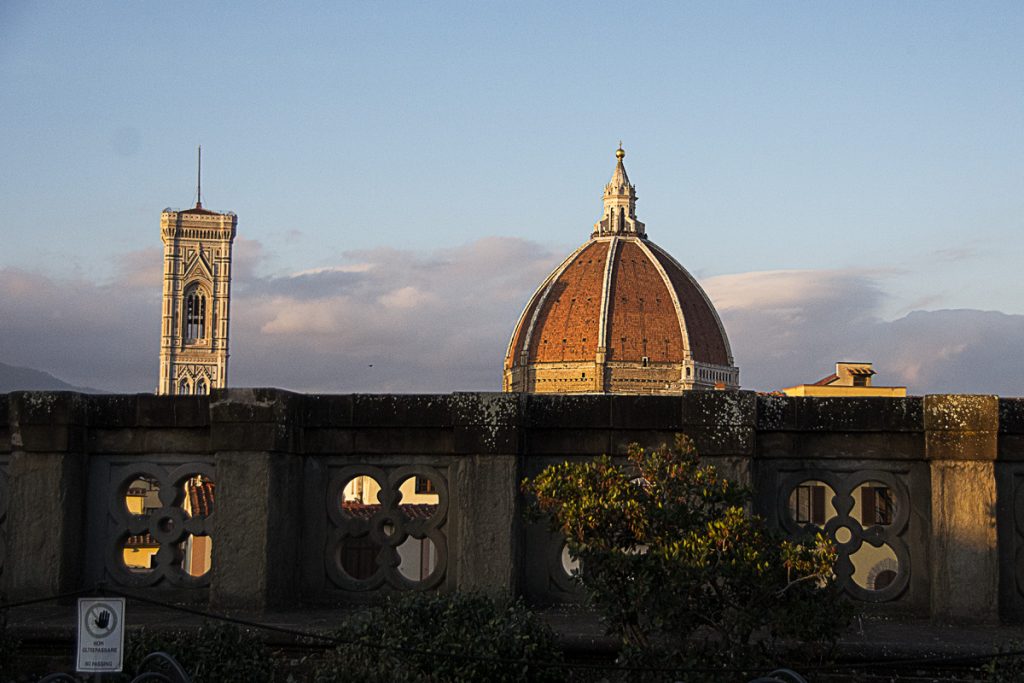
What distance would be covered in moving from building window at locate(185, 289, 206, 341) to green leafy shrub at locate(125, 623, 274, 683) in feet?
490

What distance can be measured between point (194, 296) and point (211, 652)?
15000 cm

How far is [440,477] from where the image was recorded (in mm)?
7680

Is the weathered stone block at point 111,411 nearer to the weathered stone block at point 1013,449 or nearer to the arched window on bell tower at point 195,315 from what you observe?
the weathered stone block at point 1013,449

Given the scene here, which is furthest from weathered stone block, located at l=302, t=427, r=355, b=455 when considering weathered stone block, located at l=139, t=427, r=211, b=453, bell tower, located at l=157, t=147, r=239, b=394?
bell tower, located at l=157, t=147, r=239, b=394

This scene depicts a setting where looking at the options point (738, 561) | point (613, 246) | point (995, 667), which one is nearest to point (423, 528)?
point (738, 561)

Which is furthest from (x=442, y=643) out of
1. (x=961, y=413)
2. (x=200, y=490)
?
(x=200, y=490)

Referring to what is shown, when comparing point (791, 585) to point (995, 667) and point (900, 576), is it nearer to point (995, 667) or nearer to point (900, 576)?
point (995, 667)

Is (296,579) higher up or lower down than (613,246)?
lower down

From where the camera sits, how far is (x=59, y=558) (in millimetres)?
7707

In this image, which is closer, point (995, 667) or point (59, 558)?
point (995, 667)

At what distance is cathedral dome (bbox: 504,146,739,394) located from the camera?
14662 cm

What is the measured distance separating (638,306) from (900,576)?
140069 millimetres

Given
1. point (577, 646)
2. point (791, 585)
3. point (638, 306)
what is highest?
point (638, 306)

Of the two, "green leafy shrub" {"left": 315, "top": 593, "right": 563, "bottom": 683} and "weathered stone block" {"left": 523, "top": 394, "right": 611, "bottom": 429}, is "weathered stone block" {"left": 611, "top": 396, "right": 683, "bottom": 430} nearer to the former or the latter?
"weathered stone block" {"left": 523, "top": 394, "right": 611, "bottom": 429}
